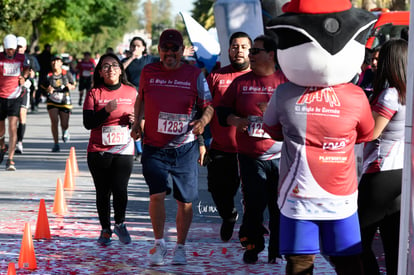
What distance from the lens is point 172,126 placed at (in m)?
8.35

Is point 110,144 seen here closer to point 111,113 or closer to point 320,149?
point 111,113

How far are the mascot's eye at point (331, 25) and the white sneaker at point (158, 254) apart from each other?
11.1 ft

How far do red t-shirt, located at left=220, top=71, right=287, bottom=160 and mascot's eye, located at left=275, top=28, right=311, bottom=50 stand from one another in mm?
2389

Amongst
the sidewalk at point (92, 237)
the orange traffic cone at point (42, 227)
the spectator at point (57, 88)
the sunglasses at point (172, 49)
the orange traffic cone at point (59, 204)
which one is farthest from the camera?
the spectator at point (57, 88)

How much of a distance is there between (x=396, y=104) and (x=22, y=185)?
8510mm

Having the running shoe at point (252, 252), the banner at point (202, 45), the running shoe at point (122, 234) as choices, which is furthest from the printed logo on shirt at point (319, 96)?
the banner at point (202, 45)

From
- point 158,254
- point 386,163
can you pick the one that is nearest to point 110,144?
point 158,254

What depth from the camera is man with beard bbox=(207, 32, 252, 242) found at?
935 centimetres

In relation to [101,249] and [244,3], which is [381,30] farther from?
[101,249]

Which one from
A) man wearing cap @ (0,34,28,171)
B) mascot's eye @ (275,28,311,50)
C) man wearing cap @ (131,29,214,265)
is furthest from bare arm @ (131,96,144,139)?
man wearing cap @ (0,34,28,171)

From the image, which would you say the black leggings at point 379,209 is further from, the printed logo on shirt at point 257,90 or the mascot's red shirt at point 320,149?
the printed logo on shirt at point 257,90

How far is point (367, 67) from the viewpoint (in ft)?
46.1

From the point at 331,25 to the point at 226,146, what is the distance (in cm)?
388

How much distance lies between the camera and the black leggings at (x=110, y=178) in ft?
30.8
